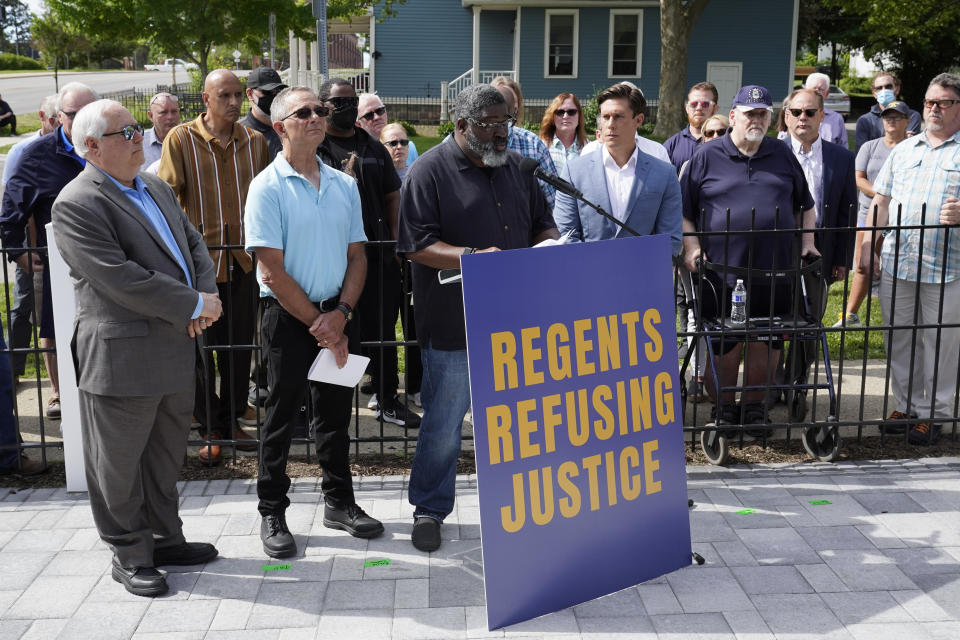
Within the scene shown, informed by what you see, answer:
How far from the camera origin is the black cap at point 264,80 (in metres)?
6.63

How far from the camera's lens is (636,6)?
28.9 m

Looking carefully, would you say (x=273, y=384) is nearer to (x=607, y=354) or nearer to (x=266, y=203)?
(x=266, y=203)

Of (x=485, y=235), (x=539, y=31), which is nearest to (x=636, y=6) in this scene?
(x=539, y=31)

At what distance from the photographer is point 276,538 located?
4523 millimetres

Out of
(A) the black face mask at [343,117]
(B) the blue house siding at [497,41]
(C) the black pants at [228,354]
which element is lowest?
(C) the black pants at [228,354]

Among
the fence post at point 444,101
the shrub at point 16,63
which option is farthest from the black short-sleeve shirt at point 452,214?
the shrub at point 16,63

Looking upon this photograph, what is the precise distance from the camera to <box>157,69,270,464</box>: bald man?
5836 mm

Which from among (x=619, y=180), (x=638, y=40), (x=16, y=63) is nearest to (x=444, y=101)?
(x=638, y=40)

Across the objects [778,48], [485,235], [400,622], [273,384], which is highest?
[778,48]

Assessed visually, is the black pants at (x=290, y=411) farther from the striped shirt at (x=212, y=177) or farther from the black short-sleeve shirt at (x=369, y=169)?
the black short-sleeve shirt at (x=369, y=169)

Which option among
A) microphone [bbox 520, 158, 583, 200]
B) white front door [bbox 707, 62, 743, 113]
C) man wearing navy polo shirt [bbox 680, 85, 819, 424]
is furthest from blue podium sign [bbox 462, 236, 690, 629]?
white front door [bbox 707, 62, 743, 113]

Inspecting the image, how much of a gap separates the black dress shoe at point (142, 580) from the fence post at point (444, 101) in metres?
24.8

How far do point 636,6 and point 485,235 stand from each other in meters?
26.4

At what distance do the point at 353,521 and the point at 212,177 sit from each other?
2.37 metres
